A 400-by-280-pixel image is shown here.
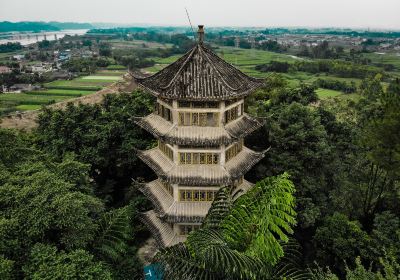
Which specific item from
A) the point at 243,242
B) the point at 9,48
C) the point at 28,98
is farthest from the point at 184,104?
the point at 9,48

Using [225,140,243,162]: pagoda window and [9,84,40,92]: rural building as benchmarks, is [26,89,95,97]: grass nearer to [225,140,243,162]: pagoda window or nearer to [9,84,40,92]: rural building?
[9,84,40,92]: rural building

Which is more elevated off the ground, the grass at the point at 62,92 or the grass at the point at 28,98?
the grass at the point at 62,92

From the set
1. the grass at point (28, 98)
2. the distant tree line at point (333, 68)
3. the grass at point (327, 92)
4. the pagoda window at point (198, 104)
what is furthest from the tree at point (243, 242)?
the distant tree line at point (333, 68)

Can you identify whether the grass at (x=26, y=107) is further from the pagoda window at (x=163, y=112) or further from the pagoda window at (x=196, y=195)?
the pagoda window at (x=196, y=195)

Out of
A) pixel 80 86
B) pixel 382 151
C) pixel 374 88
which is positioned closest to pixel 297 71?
pixel 374 88

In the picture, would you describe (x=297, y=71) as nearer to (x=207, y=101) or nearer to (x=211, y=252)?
(x=207, y=101)

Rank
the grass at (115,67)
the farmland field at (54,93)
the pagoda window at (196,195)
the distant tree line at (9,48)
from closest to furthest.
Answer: the pagoda window at (196,195) < the farmland field at (54,93) < the grass at (115,67) < the distant tree line at (9,48)

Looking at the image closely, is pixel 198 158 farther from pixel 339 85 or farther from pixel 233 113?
pixel 339 85
